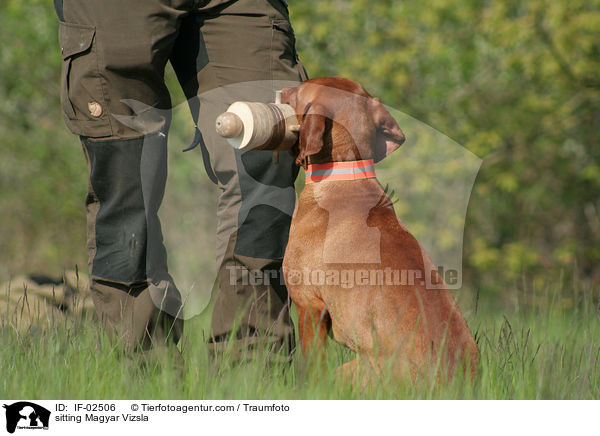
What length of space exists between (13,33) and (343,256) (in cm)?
779

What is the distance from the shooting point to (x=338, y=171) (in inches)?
110

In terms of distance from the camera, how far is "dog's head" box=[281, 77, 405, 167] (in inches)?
107

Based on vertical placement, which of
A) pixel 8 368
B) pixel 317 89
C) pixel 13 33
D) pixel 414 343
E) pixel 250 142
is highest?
pixel 13 33

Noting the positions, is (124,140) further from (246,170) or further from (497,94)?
(497,94)

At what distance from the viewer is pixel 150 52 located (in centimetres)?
276

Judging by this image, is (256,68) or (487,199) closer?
(256,68)

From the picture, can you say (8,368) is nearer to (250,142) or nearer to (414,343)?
(250,142)

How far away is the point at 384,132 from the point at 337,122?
0.24 m

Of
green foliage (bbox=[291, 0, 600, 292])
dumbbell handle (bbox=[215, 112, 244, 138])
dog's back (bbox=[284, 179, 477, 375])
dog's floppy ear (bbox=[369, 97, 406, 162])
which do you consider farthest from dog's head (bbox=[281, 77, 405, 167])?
green foliage (bbox=[291, 0, 600, 292])

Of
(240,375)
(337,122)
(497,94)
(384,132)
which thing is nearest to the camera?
(240,375)

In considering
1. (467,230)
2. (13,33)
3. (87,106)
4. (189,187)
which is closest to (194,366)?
(87,106)
